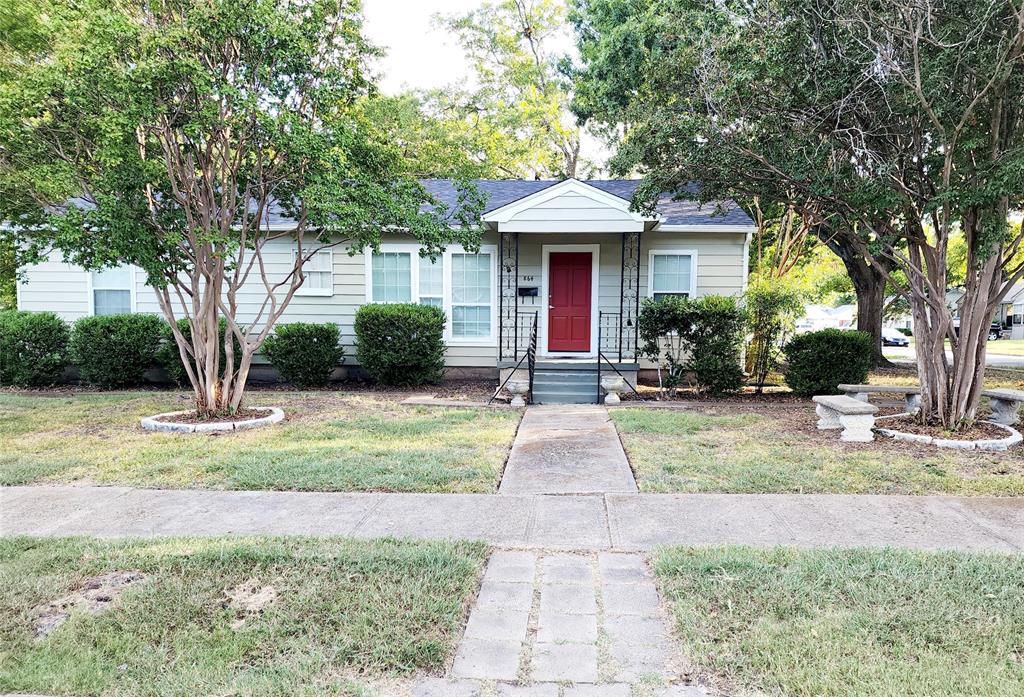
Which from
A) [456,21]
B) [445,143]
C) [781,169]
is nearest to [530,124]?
[445,143]

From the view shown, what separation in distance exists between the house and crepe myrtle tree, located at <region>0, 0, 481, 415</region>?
4147 mm

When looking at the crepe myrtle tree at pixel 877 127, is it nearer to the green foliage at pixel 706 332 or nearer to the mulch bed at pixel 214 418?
the green foliage at pixel 706 332

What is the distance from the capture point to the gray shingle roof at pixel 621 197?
38.5 feet

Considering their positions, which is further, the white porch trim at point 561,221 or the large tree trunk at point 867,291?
the large tree trunk at point 867,291

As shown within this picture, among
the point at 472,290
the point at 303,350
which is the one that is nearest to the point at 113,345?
the point at 303,350

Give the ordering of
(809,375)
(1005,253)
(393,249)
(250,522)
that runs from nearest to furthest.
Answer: (250,522) → (1005,253) → (809,375) → (393,249)

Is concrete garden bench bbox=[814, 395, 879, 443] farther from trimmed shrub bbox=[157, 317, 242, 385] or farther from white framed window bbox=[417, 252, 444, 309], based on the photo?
trimmed shrub bbox=[157, 317, 242, 385]

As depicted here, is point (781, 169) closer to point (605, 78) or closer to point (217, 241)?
point (217, 241)

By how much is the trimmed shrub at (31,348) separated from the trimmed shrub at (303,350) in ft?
12.7

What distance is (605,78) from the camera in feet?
51.2

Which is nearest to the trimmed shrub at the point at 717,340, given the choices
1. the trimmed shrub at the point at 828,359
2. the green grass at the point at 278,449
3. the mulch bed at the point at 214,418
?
the trimmed shrub at the point at 828,359

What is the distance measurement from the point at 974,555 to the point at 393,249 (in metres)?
10.7

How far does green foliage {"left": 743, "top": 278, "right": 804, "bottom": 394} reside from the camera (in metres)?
10.1

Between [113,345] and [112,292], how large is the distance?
208cm
